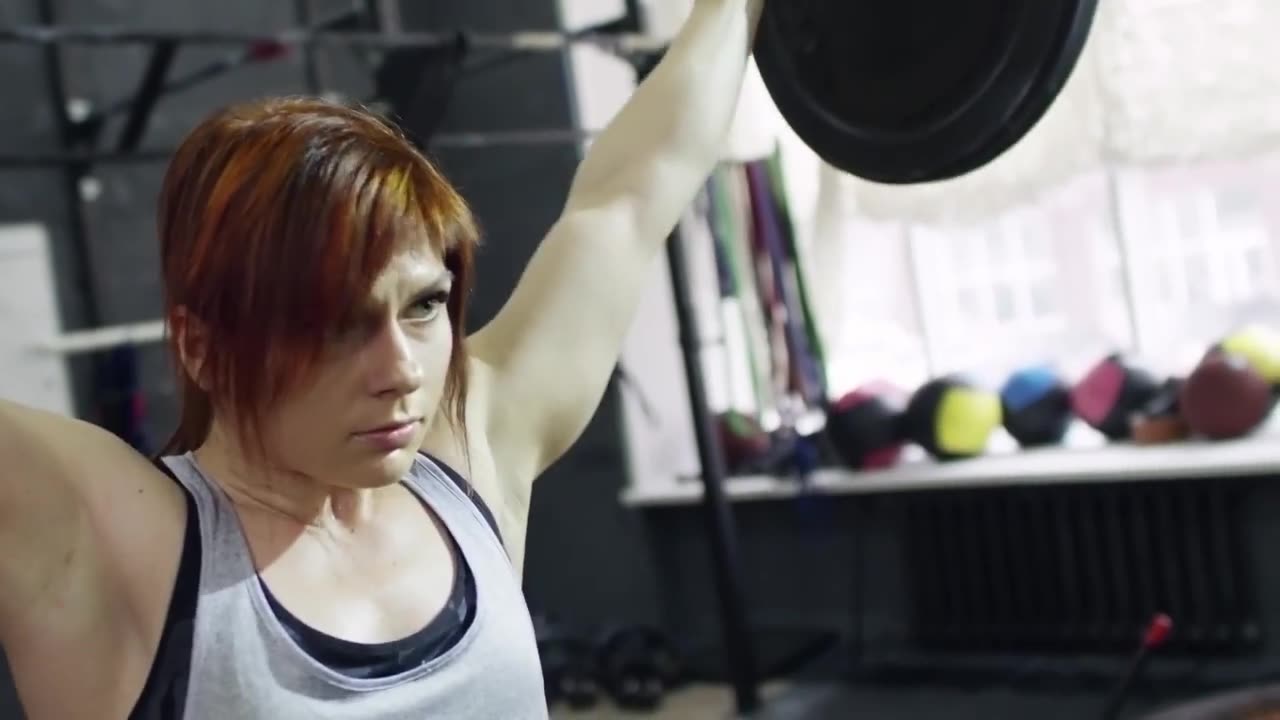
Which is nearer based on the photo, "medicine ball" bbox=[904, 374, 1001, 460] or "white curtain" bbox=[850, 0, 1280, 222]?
"white curtain" bbox=[850, 0, 1280, 222]

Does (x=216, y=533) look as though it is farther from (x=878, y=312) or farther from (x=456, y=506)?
(x=878, y=312)

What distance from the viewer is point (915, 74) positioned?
1061 mm

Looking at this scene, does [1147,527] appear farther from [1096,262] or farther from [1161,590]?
[1096,262]

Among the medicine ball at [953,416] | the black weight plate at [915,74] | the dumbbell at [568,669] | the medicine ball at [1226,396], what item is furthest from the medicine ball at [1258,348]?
the black weight plate at [915,74]

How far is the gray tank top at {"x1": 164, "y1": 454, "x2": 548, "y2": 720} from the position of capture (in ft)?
2.12

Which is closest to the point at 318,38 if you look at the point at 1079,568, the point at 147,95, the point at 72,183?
the point at 147,95

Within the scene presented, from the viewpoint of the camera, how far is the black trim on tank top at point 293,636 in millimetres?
640

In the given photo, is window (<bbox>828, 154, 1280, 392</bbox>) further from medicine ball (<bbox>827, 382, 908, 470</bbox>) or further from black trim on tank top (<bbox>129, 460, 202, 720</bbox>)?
black trim on tank top (<bbox>129, 460, 202, 720</bbox>)

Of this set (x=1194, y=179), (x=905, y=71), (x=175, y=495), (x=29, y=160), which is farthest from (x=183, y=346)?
(x=1194, y=179)

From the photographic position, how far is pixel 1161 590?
2.89 meters

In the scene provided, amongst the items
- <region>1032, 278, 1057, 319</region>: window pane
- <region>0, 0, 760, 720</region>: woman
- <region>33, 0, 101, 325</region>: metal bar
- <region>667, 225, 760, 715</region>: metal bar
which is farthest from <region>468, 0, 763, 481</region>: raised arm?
<region>33, 0, 101, 325</region>: metal bar

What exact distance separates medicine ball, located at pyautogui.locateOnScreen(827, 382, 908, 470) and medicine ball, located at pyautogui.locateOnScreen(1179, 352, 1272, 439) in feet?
2.23

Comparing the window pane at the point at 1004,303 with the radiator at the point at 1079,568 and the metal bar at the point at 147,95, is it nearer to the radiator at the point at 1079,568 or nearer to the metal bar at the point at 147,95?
the radiator at the point at 1079,568

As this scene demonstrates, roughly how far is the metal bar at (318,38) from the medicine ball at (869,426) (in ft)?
3.32
